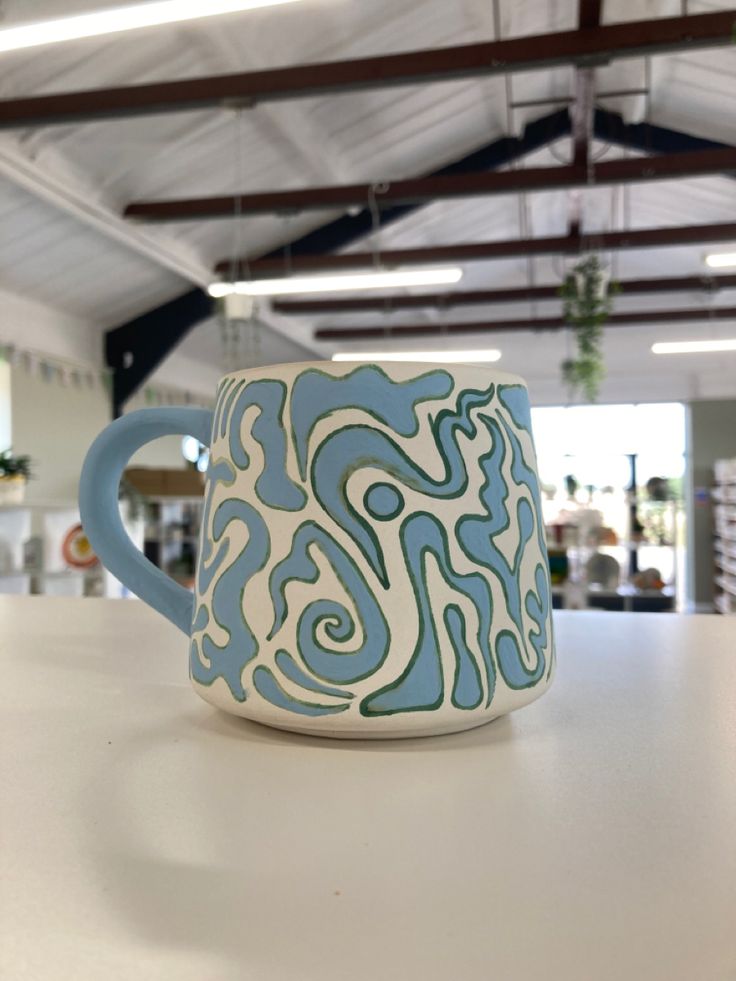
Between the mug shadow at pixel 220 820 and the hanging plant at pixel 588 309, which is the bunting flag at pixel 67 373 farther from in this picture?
the mug shadow at pixel 220 820

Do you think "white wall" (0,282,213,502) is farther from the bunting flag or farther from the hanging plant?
the hanging plant

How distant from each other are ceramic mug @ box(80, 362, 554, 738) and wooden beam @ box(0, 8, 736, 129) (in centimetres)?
373

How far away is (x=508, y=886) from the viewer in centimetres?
22

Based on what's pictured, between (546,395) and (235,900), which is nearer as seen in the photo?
(235,900)

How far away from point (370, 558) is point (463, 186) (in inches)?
208

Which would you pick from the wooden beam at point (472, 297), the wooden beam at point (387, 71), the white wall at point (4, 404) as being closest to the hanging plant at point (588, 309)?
the wooden beam at point (472, 297)

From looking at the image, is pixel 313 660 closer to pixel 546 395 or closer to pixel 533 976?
pixel 533 976

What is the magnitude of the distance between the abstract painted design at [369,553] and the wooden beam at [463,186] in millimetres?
5105

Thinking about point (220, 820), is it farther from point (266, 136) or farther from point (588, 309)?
point (588, 309)

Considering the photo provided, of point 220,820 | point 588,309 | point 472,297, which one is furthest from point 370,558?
point 472,297

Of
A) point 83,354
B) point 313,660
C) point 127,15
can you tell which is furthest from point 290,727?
point 83,354

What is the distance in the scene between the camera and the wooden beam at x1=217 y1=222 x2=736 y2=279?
6285 mm

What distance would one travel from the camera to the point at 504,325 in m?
9.11

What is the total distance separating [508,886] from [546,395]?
10.7 metres
